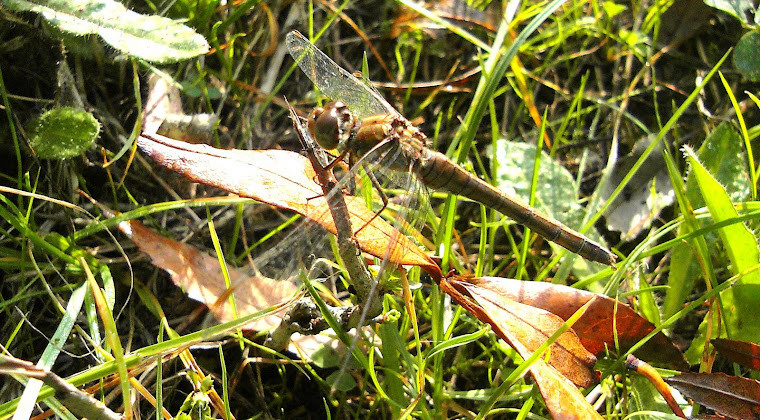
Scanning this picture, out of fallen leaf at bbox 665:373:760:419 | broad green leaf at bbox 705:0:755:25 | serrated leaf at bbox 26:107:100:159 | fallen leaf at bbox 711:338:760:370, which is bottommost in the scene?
serrated leaf at bbox 26:107:100:159

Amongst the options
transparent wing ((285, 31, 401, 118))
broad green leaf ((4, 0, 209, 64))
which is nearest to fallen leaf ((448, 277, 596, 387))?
transparent wing ((285, 31, 401, 118))

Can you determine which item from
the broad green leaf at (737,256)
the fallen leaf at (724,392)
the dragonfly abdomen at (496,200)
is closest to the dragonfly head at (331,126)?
the dragonfly abdomen at (496,200)

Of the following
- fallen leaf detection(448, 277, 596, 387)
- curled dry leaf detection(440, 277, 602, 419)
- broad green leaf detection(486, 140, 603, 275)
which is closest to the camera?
curled dry leaf detection(440, 277, 602, 419)

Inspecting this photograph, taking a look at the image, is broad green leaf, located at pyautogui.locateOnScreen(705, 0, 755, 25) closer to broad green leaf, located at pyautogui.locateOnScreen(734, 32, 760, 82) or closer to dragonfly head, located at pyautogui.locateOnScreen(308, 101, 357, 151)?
broad green leaf, located at pyautogui.locateOnScreen(734, 32, 760, 82)

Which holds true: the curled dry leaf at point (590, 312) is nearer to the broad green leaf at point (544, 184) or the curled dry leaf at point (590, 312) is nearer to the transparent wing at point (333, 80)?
the broad green leaf at point (544, 184)

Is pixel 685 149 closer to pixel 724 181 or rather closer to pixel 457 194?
pixel 724 181

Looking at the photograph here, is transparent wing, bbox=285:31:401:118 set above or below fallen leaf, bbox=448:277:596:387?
above

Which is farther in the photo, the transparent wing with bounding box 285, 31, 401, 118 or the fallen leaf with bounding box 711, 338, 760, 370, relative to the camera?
the transparent wing with bounding box 285, 31, 401, 118

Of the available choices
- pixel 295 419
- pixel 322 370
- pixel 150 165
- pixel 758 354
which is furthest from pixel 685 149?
pixel 150 165

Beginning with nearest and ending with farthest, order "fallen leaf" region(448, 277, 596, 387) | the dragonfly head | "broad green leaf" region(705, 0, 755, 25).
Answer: "fallen leaf" region(448, 277, 596, 387), the dragonfly head, "broad green leaf" region(705, 0, 755, 25)
